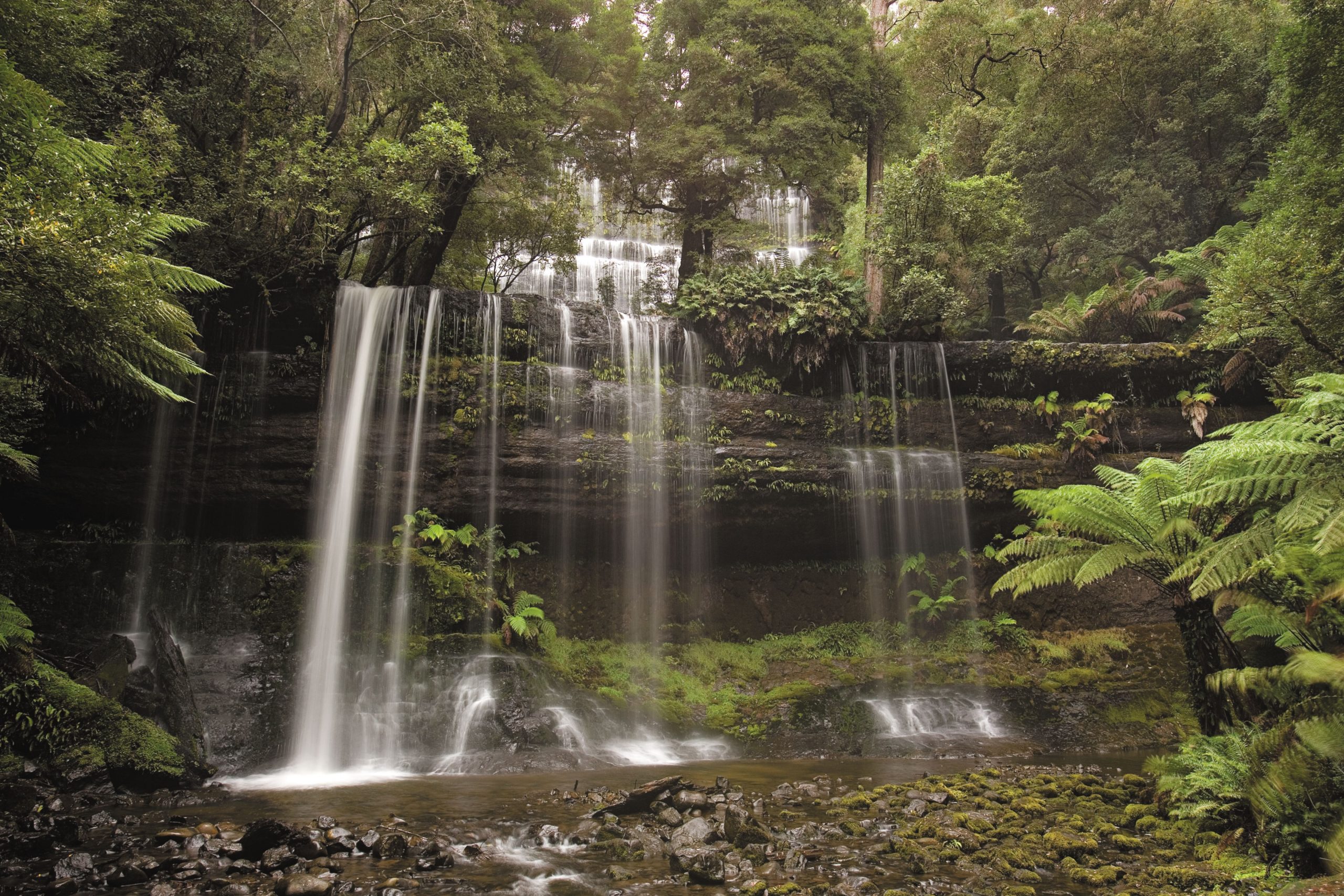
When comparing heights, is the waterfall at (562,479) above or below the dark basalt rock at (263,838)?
above

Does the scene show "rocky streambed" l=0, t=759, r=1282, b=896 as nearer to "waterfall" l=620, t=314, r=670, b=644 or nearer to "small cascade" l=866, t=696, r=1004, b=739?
"small cascade" l=866, t=696, r=1004, b=739

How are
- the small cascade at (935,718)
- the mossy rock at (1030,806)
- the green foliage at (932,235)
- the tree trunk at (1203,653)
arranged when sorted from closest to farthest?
the mossy rock at (1030,806), the tree trunk at (1203,653), the small cascade at (935,718), the green foliage at (932,235)

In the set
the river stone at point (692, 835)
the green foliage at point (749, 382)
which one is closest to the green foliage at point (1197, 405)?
the green foliage at point (749, 382)

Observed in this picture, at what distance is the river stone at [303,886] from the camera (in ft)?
13.1

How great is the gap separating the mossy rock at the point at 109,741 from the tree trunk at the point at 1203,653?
9438 millimetres

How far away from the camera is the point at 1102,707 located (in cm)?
1031

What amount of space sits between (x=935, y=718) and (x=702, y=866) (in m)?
7.02

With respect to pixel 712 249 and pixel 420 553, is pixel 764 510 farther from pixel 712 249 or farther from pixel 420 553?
pixel 712 249

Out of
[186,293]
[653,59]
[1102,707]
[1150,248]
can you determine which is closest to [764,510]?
[1102,707]

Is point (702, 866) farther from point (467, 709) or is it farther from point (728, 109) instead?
point (728, 109)

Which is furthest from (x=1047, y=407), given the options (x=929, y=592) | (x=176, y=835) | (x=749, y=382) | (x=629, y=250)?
(x=176, y=835)

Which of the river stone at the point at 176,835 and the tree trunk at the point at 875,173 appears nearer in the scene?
the river stone at the point at 176,835

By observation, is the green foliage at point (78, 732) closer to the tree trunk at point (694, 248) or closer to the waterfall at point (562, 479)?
the waterfall at point (562, 479)

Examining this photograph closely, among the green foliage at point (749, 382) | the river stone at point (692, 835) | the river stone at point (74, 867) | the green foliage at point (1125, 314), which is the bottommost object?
the river stone at point (692, 835)
